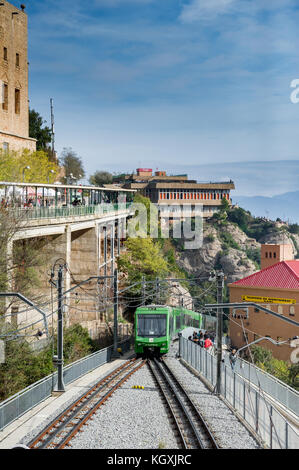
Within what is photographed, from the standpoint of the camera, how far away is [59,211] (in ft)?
141

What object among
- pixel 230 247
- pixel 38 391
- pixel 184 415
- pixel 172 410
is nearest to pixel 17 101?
pixel 38 391

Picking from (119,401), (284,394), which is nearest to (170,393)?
(119,401)

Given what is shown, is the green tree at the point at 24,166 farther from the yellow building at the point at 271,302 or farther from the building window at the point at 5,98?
the yellow building at the point at 271,302

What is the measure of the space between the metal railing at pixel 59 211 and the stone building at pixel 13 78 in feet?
33.7

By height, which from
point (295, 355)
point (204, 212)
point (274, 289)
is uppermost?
point (204, 212)

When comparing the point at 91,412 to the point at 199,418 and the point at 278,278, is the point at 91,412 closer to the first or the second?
the point at 199,418

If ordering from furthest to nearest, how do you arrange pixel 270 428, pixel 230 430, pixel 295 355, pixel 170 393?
pixel 295 355
pixel 170 393
pixel 230 430
pixel 270 428

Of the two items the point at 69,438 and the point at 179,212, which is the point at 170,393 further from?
the point at 179,212

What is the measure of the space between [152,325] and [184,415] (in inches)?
506

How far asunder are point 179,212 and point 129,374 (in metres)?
101

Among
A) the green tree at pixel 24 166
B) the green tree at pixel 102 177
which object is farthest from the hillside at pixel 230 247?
the green tree at pixel 24 166

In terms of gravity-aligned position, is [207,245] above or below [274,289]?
above

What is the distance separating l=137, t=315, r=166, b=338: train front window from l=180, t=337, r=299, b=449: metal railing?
220cm

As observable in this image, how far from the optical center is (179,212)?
130 meters
